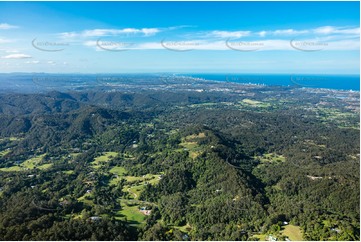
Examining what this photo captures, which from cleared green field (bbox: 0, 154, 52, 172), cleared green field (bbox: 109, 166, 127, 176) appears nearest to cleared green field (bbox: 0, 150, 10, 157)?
cleared green field (bbox: 0, 154, 52, 172)

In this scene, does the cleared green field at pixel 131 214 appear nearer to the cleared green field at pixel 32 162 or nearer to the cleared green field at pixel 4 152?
the cleared green field at pixel 32 162

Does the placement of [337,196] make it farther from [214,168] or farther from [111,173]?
[111,173]

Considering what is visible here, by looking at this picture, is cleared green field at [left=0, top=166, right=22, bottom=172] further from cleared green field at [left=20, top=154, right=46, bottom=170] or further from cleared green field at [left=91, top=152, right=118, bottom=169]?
cleared green field at [left=91, top=152, right=118, bottom=169]

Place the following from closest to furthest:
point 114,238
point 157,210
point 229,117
A: point 114,238 → point 157,210 → point 229,117

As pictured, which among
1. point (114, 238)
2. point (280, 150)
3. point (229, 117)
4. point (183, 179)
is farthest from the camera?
point (229, 117)

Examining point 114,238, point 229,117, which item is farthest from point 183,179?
point 229,117

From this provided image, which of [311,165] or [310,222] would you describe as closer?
[310,222]

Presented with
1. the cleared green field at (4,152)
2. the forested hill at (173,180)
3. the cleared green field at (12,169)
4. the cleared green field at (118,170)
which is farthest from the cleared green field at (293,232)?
the cleared green field at (4,152)
